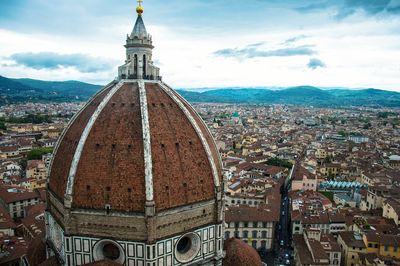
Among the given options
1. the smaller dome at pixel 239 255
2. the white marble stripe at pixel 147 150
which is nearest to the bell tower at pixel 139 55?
the white marble stripe at pixel 147 150

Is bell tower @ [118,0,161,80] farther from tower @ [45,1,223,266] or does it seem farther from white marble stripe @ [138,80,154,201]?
white marble stripe @ [138,80,154,201]

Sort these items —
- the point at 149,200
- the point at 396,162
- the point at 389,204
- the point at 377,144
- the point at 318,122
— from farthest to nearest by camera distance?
the point at 318,122 < the point at 377,144 < the point at 396,162 < the point at 389,204 < the point at 149,200

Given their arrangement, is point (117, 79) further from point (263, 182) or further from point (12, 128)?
point (12, 128)

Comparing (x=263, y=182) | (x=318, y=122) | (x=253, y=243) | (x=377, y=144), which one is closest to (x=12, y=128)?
(x=263, y=182)

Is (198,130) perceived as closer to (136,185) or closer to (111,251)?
(136,185)

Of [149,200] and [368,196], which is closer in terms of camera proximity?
[149,200]
